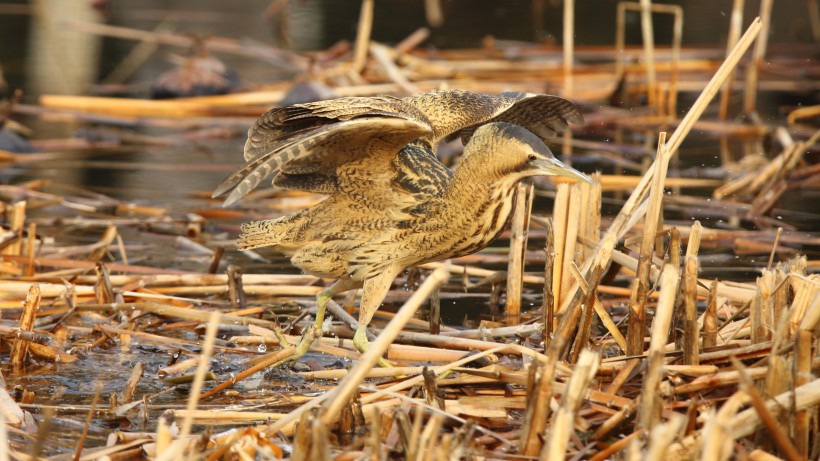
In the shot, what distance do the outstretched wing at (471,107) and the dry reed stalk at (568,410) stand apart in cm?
196

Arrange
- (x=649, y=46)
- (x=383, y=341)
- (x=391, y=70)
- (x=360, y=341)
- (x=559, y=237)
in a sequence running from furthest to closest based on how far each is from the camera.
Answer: (x=391, y=70) → (x=649, y=46) → (x=559, y=237) → (x=360, y=341) → (x=383, y=341)

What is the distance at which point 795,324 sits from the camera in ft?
12.6

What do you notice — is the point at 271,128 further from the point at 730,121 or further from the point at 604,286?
the point at 730,121

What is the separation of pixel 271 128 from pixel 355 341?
0.89 metres

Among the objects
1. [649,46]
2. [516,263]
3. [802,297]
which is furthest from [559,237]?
[649,46]

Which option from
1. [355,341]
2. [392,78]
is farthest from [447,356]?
[392,78]

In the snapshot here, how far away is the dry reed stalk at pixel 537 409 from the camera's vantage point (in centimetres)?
331

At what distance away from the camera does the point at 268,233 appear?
16.6 ft

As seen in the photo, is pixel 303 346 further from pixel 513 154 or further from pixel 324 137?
pixel 513 154

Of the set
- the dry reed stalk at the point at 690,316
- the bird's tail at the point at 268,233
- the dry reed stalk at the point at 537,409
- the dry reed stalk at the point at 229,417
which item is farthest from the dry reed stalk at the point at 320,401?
the bird's tail at the point at 268,233

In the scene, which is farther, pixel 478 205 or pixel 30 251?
pixel 30 251

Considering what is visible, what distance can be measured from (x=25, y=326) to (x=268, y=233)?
1041 mm

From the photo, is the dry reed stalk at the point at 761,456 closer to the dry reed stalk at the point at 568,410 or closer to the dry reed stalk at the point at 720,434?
the dry reed stalk at the point at 720,434

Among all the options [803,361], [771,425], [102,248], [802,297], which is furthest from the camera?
[102,248]
